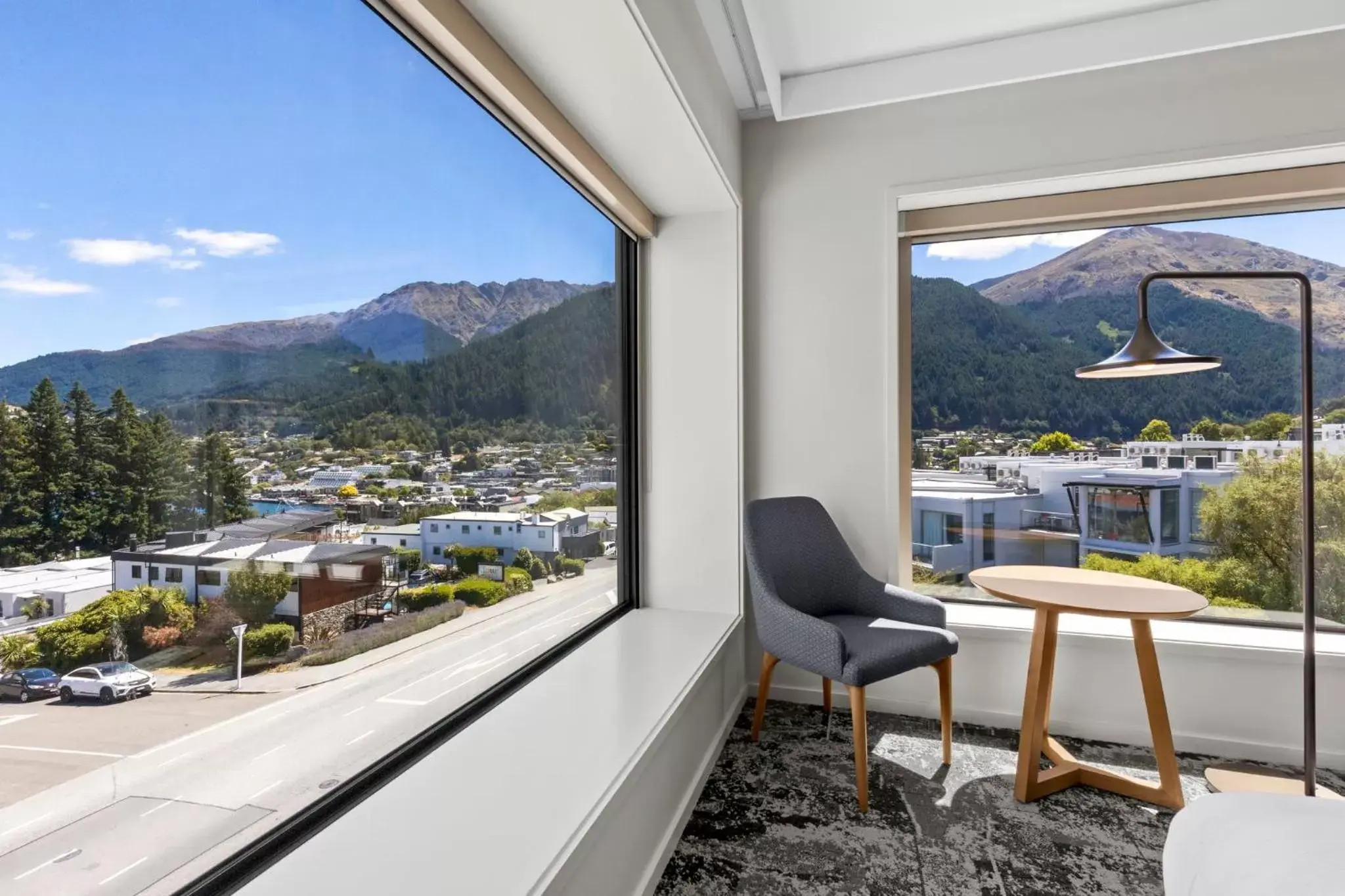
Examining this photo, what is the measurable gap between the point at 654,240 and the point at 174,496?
208 cm

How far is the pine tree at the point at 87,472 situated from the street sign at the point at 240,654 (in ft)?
0.87

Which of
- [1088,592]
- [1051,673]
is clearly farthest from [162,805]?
[1088,592]

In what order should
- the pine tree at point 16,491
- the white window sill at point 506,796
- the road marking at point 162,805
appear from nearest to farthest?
the pine tree at point 16,491
the road marking at point 162,805
the white window sill at point 506,796

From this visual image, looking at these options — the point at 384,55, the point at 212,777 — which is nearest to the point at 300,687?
the point at 212,777

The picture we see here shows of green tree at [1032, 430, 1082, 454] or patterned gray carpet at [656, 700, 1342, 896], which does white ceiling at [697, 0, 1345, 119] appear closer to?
green tree at [1032, 430, 1082, 454]

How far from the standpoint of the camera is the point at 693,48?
1941 millimetres

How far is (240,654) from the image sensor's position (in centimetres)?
99

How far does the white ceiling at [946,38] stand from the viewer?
6.63ft

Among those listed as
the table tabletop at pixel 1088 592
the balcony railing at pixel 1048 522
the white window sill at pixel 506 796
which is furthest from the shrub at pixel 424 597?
the balcony railing at pixel 1048 522

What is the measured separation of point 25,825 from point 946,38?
10.1 feet

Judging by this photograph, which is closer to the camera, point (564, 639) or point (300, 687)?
point (300, 687)

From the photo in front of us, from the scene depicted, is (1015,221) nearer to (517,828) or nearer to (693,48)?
(693,48)

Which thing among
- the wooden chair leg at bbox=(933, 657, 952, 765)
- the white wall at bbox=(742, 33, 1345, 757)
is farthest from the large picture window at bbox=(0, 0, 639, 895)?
the wooden chair leg at bbox=(933, 657, 952, 765)

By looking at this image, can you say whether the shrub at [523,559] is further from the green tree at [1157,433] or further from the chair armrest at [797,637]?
the green tree at [1157,433]
